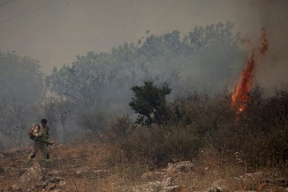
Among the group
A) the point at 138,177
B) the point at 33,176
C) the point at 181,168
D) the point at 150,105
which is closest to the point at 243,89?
the point at 150,105

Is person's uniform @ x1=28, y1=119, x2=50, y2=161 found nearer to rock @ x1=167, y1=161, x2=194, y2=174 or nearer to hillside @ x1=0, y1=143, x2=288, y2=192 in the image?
hillside @ x1=0, y1=143, x2=288, y2=192

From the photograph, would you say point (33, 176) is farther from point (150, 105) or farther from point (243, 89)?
point (243, 89)

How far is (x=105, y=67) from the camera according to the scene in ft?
220

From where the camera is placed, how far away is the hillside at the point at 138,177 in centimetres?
664

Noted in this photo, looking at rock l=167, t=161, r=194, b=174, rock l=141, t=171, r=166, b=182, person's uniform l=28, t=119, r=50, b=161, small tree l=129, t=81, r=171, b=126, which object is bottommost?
rock l=141, t=171, r=166, b=182

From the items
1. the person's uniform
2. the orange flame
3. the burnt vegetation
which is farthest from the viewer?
the orange flame

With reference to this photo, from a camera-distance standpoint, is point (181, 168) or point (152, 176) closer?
point (152, 176)

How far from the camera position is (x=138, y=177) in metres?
9.45

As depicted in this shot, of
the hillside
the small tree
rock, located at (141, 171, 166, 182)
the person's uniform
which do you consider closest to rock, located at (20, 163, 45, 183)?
the hillside

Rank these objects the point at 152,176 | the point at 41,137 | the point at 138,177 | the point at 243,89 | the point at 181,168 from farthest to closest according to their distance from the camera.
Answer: the point at 243,89, the point at 41,137, the point at 181,168, the point at 138,177, the point at 152,176

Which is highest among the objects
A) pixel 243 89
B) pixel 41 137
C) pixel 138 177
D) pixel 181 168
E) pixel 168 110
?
pixel 243 89

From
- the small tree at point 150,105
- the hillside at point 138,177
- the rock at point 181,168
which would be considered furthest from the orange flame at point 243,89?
the rock at point 181,168

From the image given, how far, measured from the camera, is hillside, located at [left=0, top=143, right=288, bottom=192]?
21.8ft

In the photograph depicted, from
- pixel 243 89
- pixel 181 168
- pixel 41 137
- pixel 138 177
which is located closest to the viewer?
pixel 138 177
